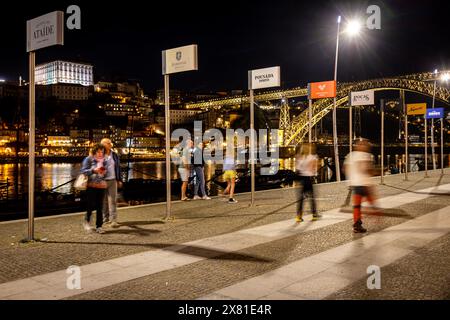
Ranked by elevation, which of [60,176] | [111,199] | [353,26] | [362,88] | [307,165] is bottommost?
[111,199]

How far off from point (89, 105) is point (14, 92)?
2784 cm

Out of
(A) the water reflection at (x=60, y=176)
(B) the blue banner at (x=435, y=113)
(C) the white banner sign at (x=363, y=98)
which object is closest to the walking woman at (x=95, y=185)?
(C) the white banner sign at (x=363, y=98)

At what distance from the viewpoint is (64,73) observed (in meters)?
188

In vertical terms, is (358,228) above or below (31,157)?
below

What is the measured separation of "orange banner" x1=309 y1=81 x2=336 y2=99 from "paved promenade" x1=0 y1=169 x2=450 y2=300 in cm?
913

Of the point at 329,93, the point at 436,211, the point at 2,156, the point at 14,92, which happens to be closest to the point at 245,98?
the point at 2,156

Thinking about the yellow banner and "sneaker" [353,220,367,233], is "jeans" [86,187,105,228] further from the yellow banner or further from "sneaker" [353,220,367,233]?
the yellow banner

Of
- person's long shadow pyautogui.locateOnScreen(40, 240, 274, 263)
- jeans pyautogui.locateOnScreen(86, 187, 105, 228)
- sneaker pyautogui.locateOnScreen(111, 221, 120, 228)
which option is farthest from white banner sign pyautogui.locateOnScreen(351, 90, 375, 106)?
person's long shadow pyautogui.locateOnScreen(40, 240, 274, 263)

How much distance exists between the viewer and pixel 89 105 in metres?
178

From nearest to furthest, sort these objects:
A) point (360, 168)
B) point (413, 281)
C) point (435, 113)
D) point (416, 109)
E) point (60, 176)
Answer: point (413, 281)
point (360, 168)
point (416, 109)
point (435, 113)
point (60, 176)

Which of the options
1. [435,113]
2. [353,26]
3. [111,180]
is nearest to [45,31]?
[111,180]

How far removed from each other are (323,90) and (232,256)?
1420 cm

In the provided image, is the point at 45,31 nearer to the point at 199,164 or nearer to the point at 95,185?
the point at 95,185

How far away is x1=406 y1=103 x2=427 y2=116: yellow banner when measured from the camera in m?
23.8
